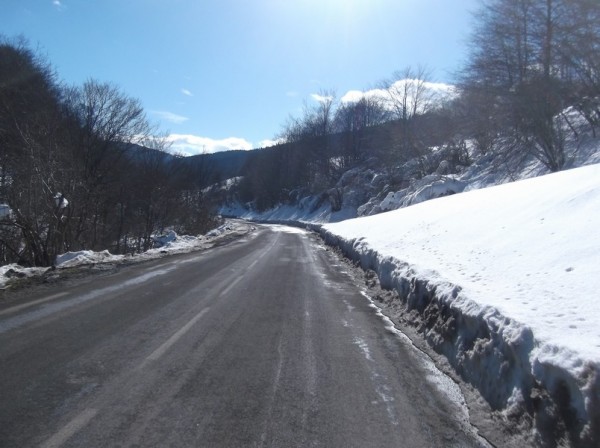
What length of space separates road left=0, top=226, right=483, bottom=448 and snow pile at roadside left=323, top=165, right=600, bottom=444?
565mm

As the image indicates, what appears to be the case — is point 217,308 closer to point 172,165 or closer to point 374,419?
point 374,419

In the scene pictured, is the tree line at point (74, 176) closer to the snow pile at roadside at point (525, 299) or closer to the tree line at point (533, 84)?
the snow pile at roadside at point (525, 299)

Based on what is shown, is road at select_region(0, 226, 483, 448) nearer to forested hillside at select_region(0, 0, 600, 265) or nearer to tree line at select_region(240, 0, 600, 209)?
forested hillside at select_region(0, 0, 600, 265)

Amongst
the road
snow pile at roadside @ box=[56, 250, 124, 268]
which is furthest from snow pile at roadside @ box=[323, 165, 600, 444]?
snow pile at roadside @ box=[56, 250, 124, 268]

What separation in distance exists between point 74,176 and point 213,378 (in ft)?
55.2

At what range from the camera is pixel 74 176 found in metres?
19.1

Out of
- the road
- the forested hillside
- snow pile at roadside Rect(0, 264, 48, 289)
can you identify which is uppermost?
the forested hillside

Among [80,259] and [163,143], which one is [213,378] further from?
[163,143]

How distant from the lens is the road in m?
3.75

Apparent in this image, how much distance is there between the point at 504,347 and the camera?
4566 mm

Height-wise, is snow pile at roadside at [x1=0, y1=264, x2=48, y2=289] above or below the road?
above

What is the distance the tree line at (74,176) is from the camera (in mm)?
15867

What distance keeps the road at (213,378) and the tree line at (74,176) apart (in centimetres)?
832

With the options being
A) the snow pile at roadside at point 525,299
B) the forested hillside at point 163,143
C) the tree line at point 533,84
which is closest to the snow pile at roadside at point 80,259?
the forested hillside at point 163,143
